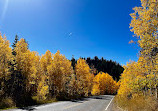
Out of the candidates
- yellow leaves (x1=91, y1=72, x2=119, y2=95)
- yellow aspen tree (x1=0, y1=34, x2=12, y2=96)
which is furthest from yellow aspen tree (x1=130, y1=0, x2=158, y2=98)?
yellow leaves (x1=91, y1=72, x2=119, y2=95)

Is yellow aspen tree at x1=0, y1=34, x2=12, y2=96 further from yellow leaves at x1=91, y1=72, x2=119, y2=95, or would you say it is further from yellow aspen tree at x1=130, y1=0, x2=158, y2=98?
yellow leaves at x1=91, y1=72, x2=119, y2=95

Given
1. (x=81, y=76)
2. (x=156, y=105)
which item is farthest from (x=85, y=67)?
(x=156, y=105)

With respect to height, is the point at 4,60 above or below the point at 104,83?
above

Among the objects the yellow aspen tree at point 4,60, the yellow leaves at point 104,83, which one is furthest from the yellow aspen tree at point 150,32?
the yellow leaves at point 104,83

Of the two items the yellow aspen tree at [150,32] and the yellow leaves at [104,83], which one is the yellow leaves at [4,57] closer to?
the yellow aspen tree at [150,32]

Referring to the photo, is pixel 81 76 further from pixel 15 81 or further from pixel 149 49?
pixel 149 49

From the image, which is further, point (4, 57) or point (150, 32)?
point (4, 57)

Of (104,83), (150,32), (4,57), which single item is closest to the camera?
(150,32)

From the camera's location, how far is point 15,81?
1820 cm

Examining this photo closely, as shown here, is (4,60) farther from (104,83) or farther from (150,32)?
(104,83)

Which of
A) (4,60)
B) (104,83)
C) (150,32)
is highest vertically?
(4,60)

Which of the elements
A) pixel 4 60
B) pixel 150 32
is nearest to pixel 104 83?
pixel 4 60

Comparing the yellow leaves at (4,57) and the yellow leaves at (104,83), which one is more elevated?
the yellow leaves at (4,57)

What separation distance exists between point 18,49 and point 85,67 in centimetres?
2252
